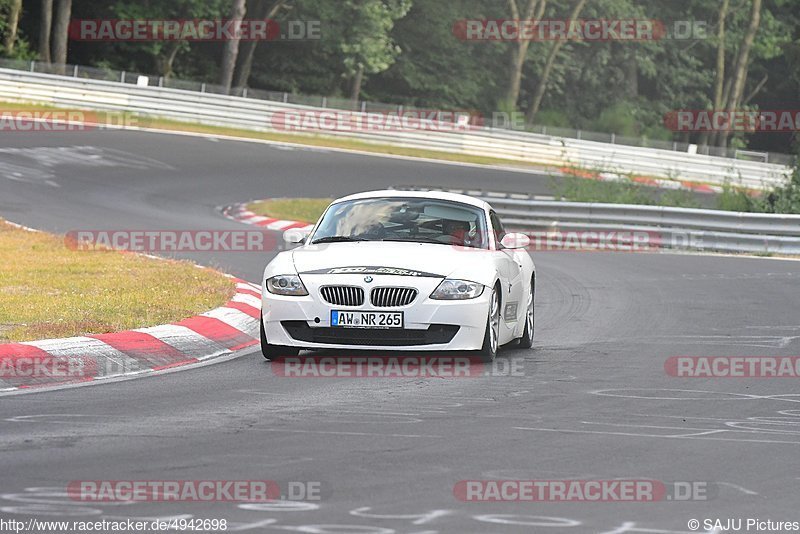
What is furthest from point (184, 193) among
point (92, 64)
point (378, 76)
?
point (378, 76)

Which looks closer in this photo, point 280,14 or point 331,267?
point 331,267

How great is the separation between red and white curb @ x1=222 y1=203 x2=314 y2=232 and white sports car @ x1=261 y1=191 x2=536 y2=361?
13.3m

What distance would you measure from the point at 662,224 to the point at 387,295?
1480 centimetres

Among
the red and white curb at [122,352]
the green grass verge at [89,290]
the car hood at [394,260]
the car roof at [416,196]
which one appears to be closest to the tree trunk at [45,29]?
the green grass verge at [89,290]

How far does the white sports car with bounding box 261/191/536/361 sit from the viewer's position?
1065cm

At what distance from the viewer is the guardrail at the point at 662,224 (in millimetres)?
23797

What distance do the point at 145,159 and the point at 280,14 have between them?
2512 cm

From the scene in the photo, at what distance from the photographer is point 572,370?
11.0 metres

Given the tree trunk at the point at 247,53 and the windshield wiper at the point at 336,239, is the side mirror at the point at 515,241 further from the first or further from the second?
the tree trunk at the point at 247,53

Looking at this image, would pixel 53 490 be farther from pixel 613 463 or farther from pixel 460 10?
pixel 460 10

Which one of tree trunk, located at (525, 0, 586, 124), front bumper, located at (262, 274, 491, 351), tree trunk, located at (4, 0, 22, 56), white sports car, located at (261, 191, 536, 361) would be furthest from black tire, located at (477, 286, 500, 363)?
tree trunk, located at (525, 0, 586, 124)

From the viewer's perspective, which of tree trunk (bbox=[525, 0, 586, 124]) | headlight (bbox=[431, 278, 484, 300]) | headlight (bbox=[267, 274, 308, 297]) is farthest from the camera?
tree trunk (bbox=[525, 0, 586, 124])

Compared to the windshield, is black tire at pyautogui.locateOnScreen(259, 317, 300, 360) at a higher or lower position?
lower

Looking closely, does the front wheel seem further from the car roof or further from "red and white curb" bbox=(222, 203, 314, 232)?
"red and white curb" bbox=(222, 203, 314, 232)
